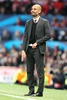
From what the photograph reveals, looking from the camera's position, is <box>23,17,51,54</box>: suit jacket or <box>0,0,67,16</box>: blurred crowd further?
<box>0,0,67,16</box>: blurred crowd

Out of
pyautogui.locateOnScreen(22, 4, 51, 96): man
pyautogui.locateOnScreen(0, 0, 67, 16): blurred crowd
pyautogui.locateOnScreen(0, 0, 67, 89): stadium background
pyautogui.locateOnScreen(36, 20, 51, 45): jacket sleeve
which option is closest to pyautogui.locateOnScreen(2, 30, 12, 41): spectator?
pyautogui.locateOnScreen(0, 0, 67, 89): stadium background

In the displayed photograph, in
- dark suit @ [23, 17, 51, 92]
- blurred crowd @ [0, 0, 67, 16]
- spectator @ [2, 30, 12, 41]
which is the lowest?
spectator @ [2, 30, 12, 41]

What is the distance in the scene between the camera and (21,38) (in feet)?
67.6

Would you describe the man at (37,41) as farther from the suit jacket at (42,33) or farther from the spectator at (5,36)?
the spectator at (5,36)

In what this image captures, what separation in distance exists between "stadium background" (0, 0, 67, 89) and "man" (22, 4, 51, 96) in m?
5.80

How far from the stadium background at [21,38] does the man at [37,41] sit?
580 cm

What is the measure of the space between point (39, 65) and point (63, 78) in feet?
18.0

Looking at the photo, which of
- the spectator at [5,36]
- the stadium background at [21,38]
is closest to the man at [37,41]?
the stadium background at [21,38]

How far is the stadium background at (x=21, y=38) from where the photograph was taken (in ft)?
55.9

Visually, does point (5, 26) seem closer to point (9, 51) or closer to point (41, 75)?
point (9, 51)

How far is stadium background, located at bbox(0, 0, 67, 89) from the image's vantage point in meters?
17.0

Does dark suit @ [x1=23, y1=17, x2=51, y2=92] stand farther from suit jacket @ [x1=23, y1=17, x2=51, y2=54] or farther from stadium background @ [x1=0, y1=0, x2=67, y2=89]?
stadium background @ [x1=0, y1=0, x2=67, y2=89]

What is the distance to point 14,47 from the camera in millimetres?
20062

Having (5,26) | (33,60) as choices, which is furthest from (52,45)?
(33,60)
